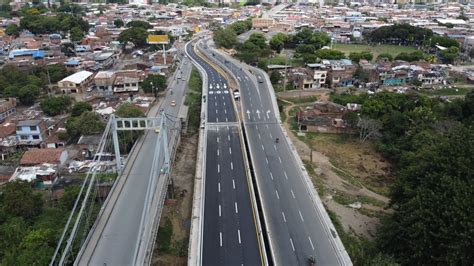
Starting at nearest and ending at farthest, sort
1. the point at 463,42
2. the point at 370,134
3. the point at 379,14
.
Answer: the point at 370,134
the point at 463,42
the point at 379,14

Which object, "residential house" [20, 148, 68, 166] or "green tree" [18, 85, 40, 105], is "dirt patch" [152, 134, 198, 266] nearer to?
"residential house" [20, 148, 68, 166]

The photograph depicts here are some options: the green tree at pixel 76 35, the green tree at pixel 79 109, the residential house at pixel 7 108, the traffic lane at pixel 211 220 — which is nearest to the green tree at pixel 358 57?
the traffic lane at pixel 211 220

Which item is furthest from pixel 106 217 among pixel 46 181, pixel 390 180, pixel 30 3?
pixel 30 3

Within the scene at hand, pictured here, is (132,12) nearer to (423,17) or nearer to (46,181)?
(423,17)

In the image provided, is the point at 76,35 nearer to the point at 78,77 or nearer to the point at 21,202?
the point at 78,77

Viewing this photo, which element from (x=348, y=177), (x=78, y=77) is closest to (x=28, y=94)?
(x=78, y=77)
